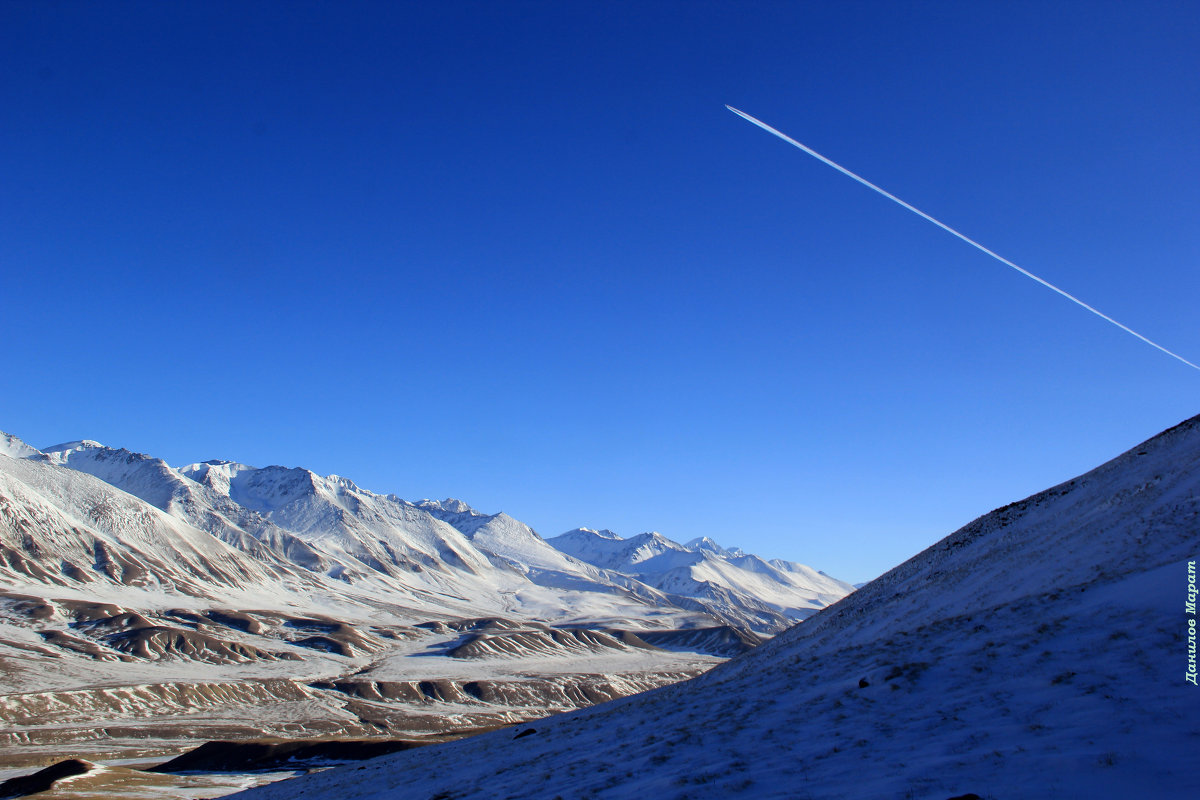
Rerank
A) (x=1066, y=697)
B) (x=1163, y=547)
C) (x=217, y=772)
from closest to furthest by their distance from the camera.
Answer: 1. (x=1066, y=697)
2. (x=1163, y=547)
3. (x=217, y=772)

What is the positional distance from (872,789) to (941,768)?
4.37 ft

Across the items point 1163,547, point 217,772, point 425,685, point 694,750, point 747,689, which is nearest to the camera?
point 694,750

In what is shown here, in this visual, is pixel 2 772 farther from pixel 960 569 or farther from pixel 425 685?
pixel 960 569

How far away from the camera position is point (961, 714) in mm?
14320

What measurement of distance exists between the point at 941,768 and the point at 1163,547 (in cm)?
1692

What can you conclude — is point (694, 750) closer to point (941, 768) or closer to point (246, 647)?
point (941, 768)

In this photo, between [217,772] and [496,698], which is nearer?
[217,772]

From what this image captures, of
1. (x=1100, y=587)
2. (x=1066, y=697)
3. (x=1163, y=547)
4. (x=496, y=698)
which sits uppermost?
(x=1163, y=547)

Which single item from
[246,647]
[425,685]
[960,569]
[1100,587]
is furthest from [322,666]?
[1100,587]

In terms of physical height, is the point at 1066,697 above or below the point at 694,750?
above

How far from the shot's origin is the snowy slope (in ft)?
37.0

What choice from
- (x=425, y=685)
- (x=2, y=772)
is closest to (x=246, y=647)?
(x=425, y=685)

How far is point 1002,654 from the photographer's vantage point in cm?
1742

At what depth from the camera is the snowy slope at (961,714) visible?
11.3 m
